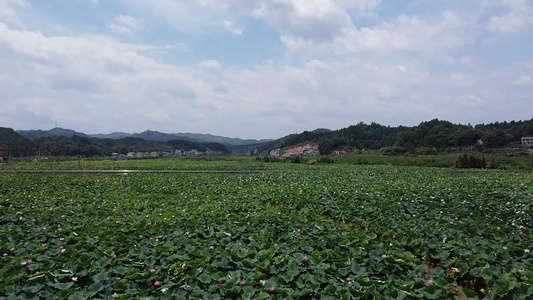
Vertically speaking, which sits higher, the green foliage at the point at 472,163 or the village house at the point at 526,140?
the village house at the point at 526,140

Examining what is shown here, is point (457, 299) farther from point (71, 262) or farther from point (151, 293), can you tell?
point (71, 262)

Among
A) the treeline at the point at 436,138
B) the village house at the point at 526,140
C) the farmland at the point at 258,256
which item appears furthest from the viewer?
the village house at the point at 526,140

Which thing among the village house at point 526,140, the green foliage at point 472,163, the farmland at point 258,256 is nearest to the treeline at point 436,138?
Result: the village house at point 526,140

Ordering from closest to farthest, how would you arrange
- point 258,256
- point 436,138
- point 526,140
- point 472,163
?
point 258,256
point 472,163
point 436,138
point 526,140

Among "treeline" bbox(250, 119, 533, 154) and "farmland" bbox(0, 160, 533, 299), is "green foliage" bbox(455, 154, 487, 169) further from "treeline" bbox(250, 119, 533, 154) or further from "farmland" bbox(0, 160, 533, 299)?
"farmland" bbox(0, 160, 533, 299)

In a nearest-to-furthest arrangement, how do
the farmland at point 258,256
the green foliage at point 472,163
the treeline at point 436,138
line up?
the farmland at point 258,256 → the green foliage at point 472,163 → the treeline at point 436,138

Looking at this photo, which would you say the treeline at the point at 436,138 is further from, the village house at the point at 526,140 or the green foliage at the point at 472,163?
the green foliage at the point at 472,163

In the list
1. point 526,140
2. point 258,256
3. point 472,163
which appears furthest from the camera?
point 526,140

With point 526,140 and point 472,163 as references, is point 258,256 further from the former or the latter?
point 526,140

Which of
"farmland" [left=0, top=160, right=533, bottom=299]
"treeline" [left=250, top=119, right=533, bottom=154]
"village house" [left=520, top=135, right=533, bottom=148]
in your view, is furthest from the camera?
"village house" [left=520, top=135, right=533, bottom=148]

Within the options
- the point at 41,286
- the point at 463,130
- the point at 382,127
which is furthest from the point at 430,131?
the point at 41,286

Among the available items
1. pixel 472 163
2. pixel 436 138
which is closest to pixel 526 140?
pixel 436 138

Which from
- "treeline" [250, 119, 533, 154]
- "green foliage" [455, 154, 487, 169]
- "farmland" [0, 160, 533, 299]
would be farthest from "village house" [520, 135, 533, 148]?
"farmland" [0, 160, 533, 299]

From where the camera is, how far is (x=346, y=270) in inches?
183
